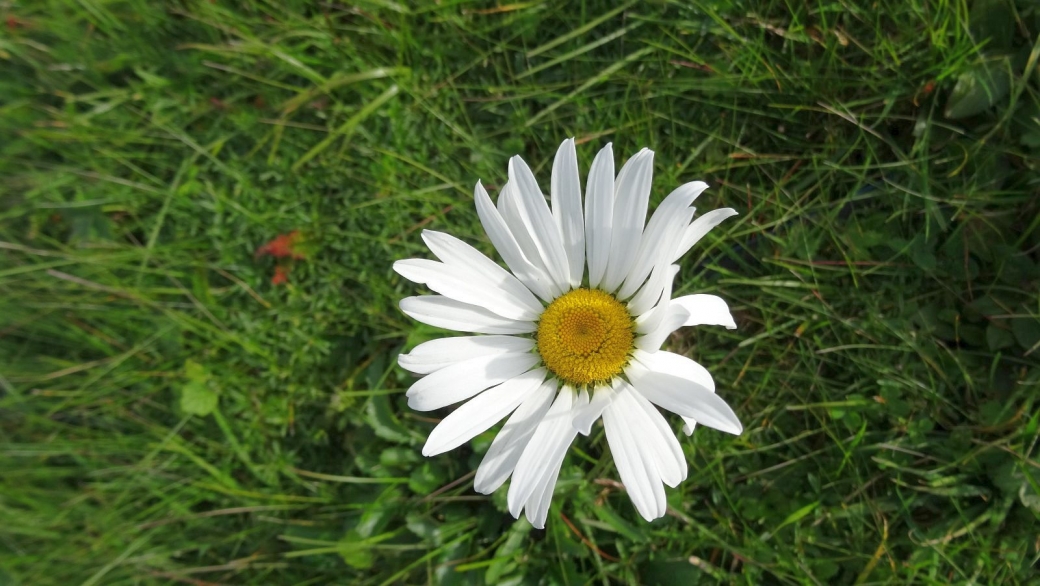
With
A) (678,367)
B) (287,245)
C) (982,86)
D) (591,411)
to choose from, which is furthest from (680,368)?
(287,245)

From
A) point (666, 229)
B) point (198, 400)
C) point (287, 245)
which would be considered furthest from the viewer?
point (198, 400)

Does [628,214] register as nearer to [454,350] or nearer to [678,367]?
[678,367]

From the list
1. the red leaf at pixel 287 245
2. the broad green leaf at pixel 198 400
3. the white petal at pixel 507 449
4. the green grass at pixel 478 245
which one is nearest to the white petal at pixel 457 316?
the white petal at pixel 507 449

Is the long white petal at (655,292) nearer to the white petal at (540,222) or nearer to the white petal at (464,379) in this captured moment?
the white petal at (540,222)

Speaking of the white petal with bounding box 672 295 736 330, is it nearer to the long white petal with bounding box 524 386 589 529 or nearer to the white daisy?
the white daisy

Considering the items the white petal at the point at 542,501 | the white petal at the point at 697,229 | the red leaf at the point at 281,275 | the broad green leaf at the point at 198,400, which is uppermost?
the white petal at the point at 697,229

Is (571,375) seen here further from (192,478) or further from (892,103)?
(192,478)
